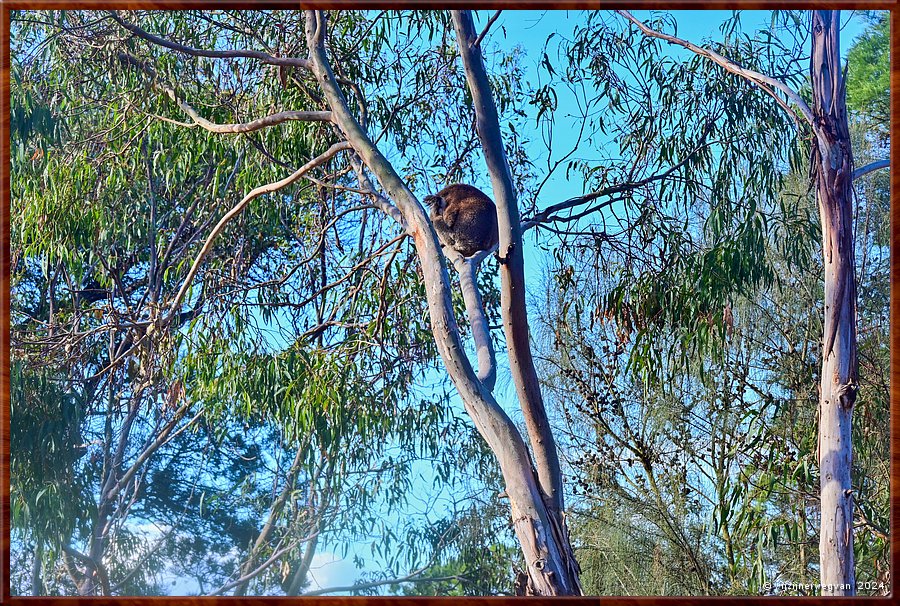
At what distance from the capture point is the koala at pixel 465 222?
3.05 m

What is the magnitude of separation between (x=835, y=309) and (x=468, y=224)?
114cm

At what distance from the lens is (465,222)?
3057 millimetres

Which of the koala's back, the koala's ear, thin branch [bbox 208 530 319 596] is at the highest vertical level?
the koala's ear

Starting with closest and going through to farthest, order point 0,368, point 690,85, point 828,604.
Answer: point 828,604, point 0,368, point 690,85

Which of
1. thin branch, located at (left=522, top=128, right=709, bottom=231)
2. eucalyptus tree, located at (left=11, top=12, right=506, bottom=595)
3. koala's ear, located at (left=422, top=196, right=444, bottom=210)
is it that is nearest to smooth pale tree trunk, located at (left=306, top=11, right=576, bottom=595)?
thin branch, located at (left=522, top=128, right=709, bottom=231)

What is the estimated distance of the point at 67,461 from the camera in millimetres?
3656

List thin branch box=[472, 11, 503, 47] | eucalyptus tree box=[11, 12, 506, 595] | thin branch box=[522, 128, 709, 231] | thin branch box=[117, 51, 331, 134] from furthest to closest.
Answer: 1. eucalyptus tree box=[11, 12, 506, 595]
2. thin branch box=[522, 128, 709, 231]
3. thin branch box=[117, 51, 331, 134]
4. thin branch box=[472, 11, 503, 47]

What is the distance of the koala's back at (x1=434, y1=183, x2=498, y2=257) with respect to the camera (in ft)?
10.0

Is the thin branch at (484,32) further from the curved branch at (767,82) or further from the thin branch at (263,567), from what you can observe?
the thin branch at (263,567)

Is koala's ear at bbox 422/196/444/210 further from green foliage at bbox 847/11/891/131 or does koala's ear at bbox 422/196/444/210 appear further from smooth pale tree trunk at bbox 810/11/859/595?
green foliage at bbox 847/11/891/131

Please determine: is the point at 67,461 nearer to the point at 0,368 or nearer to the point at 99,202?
the point at 99,202

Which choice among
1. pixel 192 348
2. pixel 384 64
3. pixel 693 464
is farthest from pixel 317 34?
pixel 693 464

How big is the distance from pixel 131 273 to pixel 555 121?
6.61 feet

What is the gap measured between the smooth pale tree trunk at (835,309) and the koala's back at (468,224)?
1.00 metres
